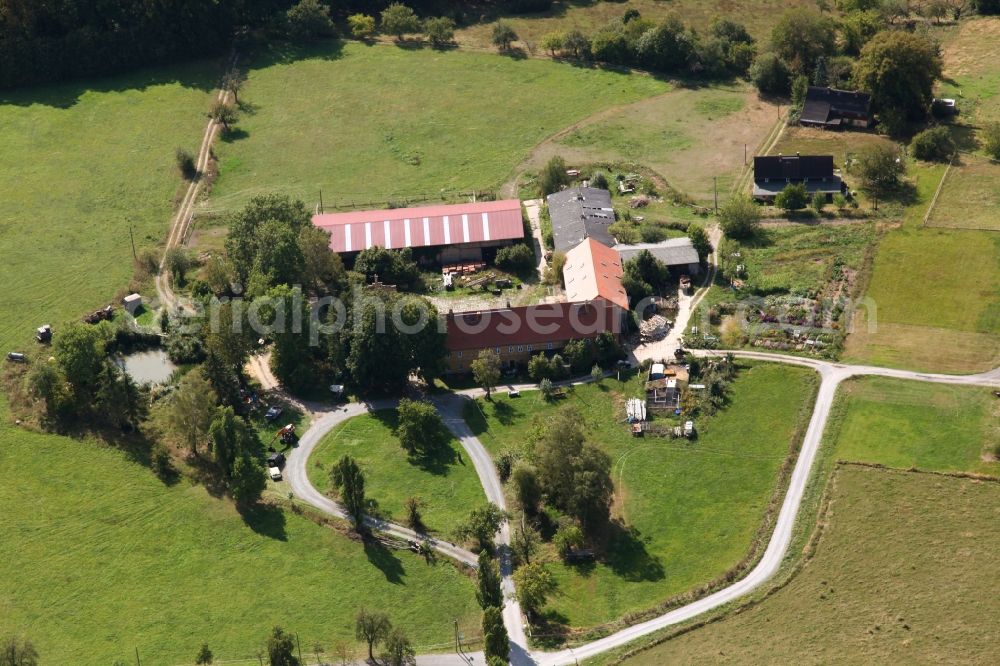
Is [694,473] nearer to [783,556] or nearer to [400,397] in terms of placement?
[783,556]

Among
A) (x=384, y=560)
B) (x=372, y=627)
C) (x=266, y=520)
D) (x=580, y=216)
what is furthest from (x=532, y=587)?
(x=580, y=216)

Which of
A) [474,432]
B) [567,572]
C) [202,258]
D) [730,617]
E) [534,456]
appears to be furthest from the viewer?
[202,258]

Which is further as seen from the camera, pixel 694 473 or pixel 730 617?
pixel 694 473

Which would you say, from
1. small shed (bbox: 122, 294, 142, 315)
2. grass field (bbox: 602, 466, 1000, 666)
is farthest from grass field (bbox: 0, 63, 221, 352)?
grass field (bbox: 602, 466, 1000, 666)

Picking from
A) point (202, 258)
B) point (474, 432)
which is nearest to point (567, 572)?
point (474, 432)

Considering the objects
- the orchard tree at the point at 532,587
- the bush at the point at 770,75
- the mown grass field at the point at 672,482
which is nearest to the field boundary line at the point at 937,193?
the bush at the point at 770,75

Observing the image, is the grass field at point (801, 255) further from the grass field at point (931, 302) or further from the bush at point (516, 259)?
the bush at point (516, 259)
